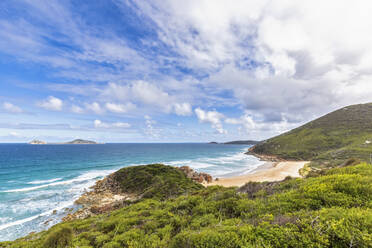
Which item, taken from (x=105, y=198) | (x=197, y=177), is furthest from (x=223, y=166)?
(x=105, y=198)

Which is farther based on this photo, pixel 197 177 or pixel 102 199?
pixel 197 177

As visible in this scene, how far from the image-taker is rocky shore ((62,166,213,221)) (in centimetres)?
2076

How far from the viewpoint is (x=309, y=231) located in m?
4.30

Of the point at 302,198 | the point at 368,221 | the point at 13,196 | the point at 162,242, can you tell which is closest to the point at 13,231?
the point at 13,196

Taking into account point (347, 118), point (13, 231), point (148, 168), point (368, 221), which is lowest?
point (13, 231)

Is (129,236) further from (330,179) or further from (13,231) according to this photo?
(13,231)

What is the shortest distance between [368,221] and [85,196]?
33852 mm

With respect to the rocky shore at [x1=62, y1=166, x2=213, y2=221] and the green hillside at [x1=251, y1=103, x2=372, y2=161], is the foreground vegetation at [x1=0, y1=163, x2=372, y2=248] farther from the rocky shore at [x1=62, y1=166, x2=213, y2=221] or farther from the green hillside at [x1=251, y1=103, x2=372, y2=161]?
the green hillside at [x1=251, y1=103, x2=372, y2=161]

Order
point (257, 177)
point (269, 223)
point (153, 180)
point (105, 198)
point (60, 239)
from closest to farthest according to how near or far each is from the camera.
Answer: point (269, 223) → point (60, 239) → point (105, 198) → point (153, 180) → point (257, 177)

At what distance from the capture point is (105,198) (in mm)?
27078

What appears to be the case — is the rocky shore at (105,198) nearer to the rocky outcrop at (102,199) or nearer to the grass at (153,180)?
the rocky outcrop at (102,199)

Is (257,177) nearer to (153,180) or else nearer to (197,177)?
(197,177)

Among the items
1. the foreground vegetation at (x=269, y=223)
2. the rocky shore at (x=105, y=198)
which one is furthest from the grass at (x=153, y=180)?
the foreground vegetation at (x=269, y=223)

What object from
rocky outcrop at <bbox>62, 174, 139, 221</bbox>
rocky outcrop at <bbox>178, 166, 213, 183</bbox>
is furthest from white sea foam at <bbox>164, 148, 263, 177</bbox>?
rocky outcrop at <bbox>62, 174, 139, 221</bbox>
